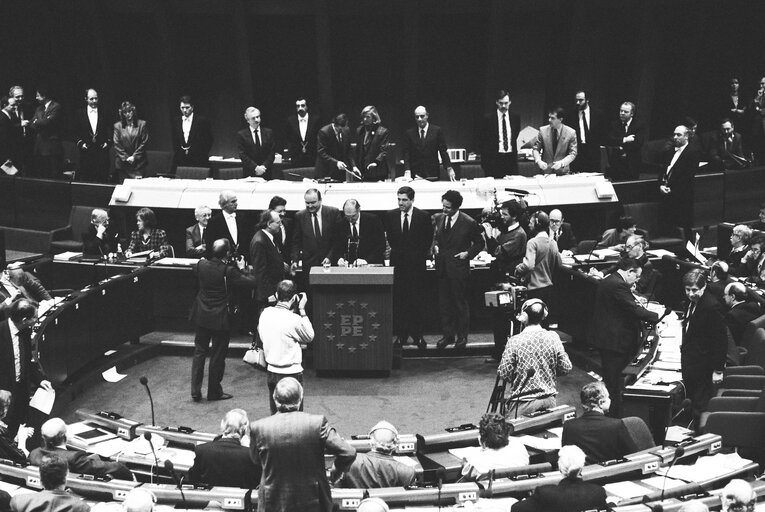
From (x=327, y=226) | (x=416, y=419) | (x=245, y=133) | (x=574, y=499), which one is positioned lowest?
(x=416, y=419)

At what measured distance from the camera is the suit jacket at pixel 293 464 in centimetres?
647

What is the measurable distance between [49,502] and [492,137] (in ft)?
33.3

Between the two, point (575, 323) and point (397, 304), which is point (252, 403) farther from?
point (575, 323)

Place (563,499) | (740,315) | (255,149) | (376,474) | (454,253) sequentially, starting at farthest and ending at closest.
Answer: (255,149), (454,253), (740,315), (376,474), (563,499)

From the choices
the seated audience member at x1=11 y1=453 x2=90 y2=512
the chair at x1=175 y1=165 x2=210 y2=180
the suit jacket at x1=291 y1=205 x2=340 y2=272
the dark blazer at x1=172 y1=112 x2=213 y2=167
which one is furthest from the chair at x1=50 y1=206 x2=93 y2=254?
the seated audience member at x1=11 y1=453 x2=90 y2=512

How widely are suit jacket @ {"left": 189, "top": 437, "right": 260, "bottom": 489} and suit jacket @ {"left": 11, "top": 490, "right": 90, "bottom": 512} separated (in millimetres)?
876

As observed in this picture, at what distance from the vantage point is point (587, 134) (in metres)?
15.5

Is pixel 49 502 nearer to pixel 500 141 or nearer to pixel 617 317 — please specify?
pixel 617 317

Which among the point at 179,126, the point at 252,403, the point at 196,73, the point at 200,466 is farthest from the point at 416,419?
the point at 196,73

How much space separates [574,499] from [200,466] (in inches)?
94.2

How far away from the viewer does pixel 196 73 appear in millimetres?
18156

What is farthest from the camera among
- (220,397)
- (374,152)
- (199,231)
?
(374,152)

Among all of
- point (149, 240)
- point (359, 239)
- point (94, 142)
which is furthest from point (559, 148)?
point (94, 142)

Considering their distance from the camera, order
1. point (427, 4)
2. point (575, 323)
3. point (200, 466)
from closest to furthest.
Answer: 1. point (200, 466)
2. point (575, 323)
3. point (427, 4)
